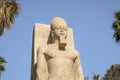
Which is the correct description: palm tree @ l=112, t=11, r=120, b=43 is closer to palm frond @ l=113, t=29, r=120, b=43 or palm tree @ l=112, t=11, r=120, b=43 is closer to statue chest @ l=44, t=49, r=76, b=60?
palm frond @ l=113, t=29, r=120, b=43

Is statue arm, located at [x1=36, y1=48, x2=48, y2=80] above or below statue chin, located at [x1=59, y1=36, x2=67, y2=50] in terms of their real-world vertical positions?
below

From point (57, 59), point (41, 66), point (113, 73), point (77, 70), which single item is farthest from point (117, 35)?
point (41, 66)

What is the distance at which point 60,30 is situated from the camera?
6.86m

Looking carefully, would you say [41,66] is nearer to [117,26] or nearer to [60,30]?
[60,30]

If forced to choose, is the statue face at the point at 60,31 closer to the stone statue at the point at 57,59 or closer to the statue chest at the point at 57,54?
the stone statue at the point at 57,59

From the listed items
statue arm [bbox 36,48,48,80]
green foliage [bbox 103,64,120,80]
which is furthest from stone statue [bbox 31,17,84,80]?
green foliage [bbox 103,64,120,80]

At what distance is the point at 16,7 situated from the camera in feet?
43.2

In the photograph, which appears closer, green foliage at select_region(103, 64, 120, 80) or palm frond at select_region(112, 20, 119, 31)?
palm frond at select_region(112, 20, 119, 31)

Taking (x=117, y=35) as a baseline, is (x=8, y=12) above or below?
above

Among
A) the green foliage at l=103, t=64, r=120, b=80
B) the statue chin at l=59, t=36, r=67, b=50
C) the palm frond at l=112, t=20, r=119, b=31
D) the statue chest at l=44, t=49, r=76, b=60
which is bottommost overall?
the green foliage at l=103, t=64, r=120, b=80

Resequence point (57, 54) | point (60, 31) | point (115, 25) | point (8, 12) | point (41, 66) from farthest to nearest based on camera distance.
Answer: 1. point (115, 25)
2. point (8, 12)
3. point (60, 31)
4. point (57, 54)
5. point (41, 66)

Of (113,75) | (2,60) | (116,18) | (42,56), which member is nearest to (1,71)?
(2,60)

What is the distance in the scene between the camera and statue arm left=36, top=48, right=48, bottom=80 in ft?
21.2

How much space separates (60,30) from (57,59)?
60 centimetres
